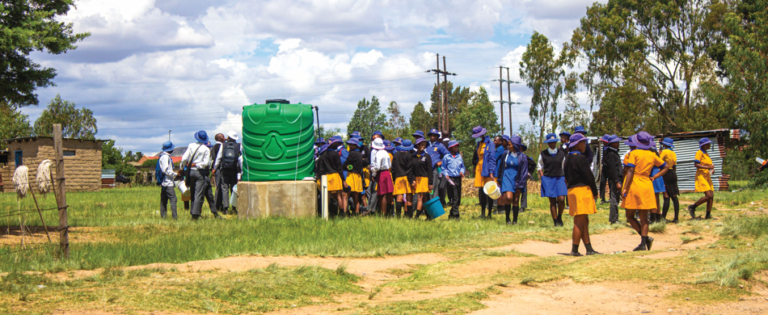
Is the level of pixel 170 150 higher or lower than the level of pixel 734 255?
higher

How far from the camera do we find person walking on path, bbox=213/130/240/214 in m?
13.5

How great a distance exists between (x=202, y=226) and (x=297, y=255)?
365cm

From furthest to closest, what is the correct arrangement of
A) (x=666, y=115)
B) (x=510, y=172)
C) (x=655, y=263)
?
(x=666, y=115) → (x=510, y=172) → (x=655, y=263)

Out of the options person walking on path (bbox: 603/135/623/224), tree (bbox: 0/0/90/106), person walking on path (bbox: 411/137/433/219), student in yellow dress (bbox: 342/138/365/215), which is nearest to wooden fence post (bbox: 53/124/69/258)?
tree (bbox: 0/0/90/106)

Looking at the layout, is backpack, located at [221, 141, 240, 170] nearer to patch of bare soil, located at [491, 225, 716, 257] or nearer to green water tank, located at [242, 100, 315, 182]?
green water tank, located at [242, 100, 315, 182]

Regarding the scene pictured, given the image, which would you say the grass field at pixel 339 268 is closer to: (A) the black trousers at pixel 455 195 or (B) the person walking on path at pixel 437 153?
(A) the black trousers at pixel 455 195

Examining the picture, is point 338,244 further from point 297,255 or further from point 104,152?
point 104,152

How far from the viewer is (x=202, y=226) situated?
1135cm

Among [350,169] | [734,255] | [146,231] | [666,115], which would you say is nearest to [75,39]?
[146,231]

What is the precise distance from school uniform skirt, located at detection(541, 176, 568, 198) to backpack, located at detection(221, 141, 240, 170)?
21.4ft

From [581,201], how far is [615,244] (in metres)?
1.99

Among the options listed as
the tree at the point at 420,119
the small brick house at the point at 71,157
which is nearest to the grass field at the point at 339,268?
the small brick house at the point at 71,157

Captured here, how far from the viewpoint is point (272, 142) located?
13094mm

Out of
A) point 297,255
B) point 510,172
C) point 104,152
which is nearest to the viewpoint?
point 297,255
